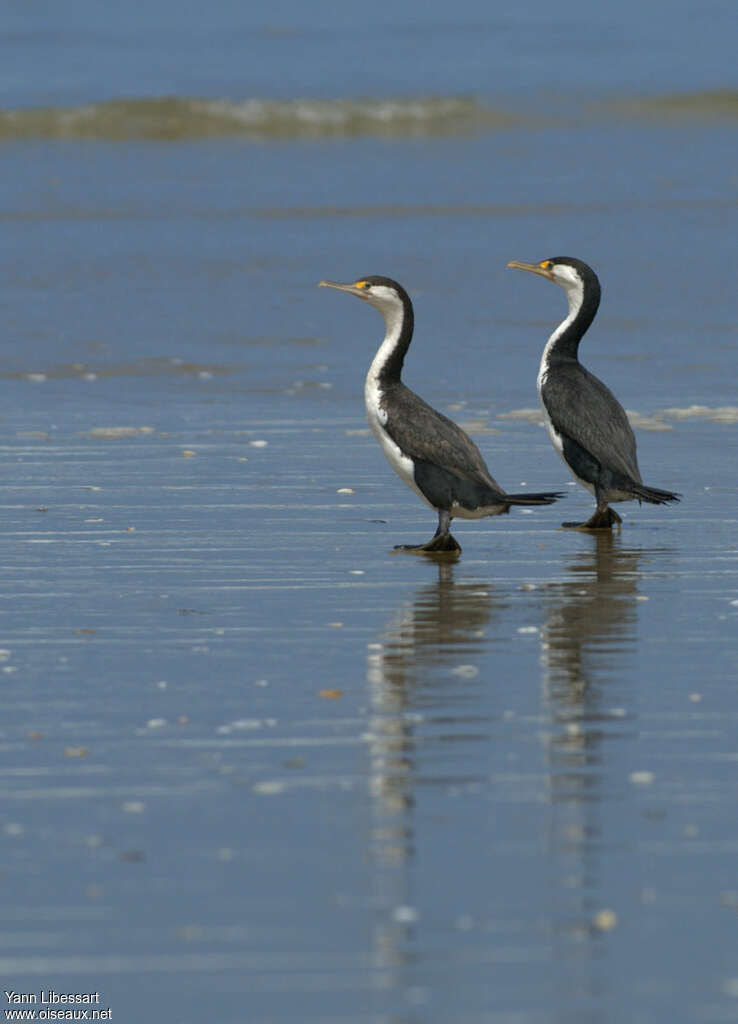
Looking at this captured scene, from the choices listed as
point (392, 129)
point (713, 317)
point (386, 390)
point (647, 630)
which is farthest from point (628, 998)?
point (392, 129)

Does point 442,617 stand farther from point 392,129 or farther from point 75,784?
point 392,129

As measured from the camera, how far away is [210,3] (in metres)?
67.9

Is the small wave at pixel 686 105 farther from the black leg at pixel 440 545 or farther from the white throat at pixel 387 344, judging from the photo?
the black leg at pixel 440 545

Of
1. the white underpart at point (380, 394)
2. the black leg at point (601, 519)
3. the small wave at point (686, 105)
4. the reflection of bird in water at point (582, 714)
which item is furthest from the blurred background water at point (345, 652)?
the small wave at point (686, 105)

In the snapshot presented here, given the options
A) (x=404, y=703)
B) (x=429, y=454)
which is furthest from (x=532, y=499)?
(x=404, y=703)

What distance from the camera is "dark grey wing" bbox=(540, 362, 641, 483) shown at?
1087 cm

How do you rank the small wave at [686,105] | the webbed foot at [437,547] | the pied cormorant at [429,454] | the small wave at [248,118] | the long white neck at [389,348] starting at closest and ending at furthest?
the webbed foot at [437,547] → the pied cormorant at [429,454] → the long white neck at [389,348] → the small wave at [248,118] → the small wave at [686,105]

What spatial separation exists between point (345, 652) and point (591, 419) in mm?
3755

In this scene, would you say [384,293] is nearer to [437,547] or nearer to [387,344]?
[387,344]

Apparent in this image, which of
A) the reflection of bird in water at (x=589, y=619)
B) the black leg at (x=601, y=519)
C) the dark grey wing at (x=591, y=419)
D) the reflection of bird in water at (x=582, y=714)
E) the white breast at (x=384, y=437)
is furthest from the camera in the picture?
Answer: the dark grey wing at (x=591, y=419)

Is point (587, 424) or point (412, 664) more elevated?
point (587, 424)

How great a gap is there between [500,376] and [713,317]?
3993mm

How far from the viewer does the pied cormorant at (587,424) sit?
10.8 metres

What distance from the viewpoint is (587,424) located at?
11.1 metres
